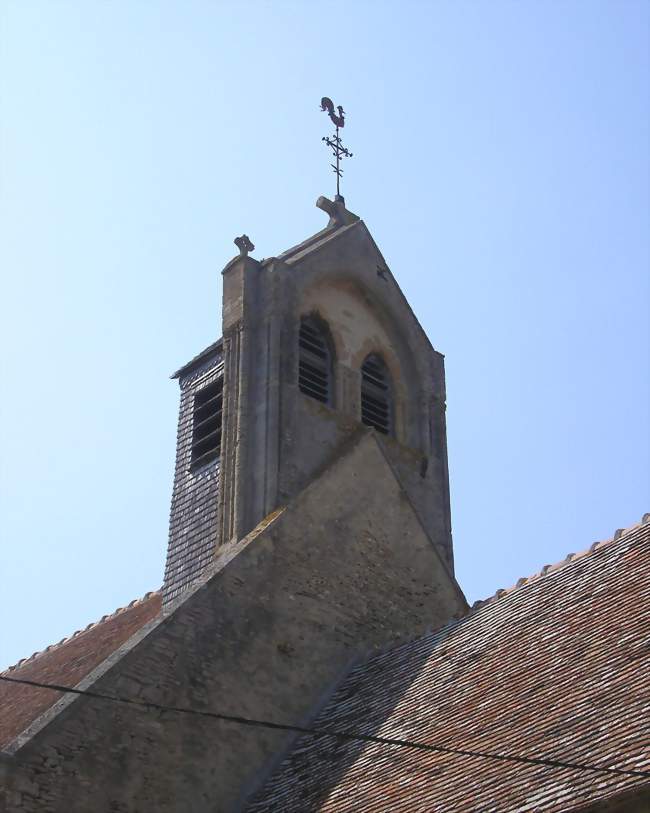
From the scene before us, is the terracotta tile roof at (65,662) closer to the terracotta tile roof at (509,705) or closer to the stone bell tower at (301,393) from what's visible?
the stone bell tower at (301,393)

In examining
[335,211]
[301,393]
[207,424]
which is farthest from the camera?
[335,211]

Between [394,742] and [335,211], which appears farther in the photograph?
[335,211]

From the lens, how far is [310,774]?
504 inches

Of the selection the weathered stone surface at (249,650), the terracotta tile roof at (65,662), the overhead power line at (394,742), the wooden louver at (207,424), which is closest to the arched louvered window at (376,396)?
the weathered stone surface at (249,650)

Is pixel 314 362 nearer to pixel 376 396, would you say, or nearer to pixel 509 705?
pixel 376 396

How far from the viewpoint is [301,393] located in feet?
56.6

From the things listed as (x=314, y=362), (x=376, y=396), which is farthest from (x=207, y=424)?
(x=376, y=396)

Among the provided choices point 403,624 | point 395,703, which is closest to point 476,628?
point 395,703

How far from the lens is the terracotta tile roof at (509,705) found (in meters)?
9.82

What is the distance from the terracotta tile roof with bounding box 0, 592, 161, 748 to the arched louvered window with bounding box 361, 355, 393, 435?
13.2 feet

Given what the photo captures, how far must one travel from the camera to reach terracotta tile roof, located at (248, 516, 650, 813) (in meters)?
9.82

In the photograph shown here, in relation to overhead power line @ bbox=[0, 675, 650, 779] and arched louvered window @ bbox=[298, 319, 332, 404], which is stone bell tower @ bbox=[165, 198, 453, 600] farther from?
overhead power line @ bbox=[0, 675, 650, 779]

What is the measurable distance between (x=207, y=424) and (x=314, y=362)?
5.84ft

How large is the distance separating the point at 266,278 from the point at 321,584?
15.9 feet
